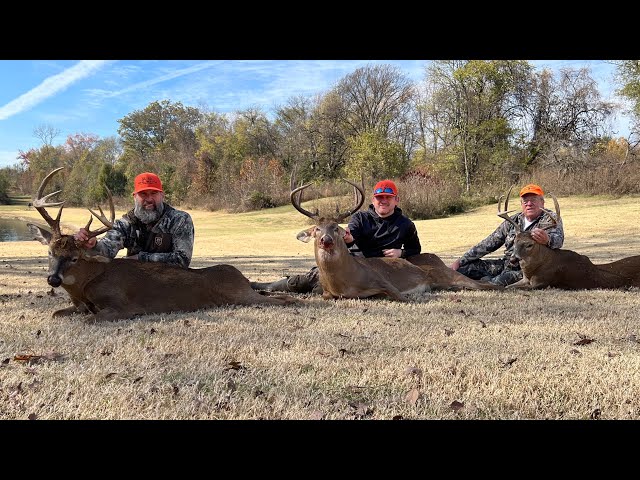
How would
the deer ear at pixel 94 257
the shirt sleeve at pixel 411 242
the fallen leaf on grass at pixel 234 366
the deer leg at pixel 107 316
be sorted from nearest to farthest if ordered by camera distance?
the fallen leaf on grass at pixel 234 366 < the deer leg at pixel 107 316 < the deer ear at pixel 94 257 < the shirt sleeve at pixel 411 242

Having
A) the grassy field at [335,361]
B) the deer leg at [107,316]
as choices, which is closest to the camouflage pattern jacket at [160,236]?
the grassy field at [335,361]

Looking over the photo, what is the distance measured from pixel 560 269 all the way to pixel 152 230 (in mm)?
5933

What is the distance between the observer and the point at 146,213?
7.04 metres

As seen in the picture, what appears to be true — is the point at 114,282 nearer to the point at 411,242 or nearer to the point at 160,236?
the point at 160,236

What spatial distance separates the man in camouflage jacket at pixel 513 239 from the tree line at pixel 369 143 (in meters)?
23.5

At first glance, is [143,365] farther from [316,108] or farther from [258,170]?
[316,108]

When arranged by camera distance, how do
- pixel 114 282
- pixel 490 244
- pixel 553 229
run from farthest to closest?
pixel 490 244
pixel 553 229
pixel 114 282

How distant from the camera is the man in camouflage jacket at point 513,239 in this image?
28.9ft

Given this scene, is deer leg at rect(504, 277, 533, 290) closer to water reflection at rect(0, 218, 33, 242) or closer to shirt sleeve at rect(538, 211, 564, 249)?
shirt sleeve at rect(538, 211, 564, 249)

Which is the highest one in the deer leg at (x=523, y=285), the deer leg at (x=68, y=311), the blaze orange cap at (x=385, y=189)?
the blaze orange cap at (x=385, y=189)

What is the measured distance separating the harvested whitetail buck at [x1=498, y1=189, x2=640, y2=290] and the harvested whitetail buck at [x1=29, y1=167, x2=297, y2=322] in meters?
4.54

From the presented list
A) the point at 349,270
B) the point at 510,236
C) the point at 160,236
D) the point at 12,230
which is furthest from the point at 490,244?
the point at 12,230

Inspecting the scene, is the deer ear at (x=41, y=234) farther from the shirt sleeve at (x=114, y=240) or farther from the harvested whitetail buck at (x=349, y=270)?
the harvested whitetail buck at (x=349, y=270)
